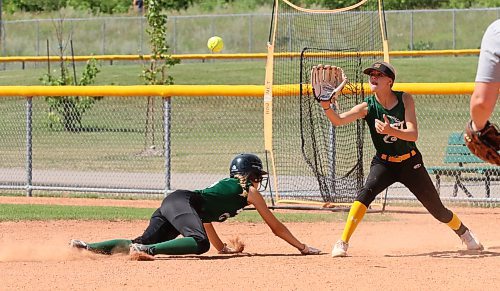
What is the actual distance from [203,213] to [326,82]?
156 centimetres

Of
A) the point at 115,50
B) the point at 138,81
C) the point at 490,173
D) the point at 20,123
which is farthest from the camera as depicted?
the point at 115,50

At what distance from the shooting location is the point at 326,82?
9.21 meters

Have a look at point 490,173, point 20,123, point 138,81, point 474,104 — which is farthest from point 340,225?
point 138,81

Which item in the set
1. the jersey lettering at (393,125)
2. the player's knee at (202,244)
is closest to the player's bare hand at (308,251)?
the player's knee at (202,244)

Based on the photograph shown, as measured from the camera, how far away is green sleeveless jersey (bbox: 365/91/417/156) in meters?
9.09

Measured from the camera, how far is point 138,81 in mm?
30672

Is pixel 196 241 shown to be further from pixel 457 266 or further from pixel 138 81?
pixel 138 81

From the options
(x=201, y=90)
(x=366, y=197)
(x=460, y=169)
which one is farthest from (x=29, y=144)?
(x=366, y=197)

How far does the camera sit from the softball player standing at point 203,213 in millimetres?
8938

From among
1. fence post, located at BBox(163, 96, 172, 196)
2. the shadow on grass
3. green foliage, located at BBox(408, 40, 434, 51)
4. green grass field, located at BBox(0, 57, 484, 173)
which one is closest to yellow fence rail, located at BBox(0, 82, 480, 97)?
fence post, located at BBox(163, 96, 172, 196)

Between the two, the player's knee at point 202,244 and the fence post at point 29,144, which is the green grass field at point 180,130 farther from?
the player's knee at point 202,244

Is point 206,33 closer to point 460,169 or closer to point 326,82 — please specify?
point 460,169

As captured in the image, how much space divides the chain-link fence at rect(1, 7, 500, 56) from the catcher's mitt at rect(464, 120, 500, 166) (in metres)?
30.3

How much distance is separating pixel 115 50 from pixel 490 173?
26.9 metres
